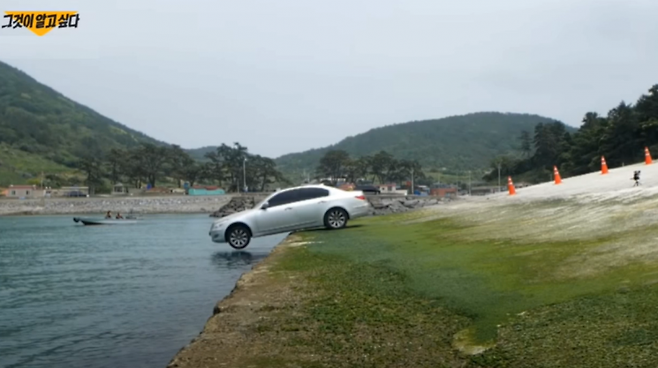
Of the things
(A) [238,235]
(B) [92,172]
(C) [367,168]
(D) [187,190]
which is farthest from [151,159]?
(A) [238,235]

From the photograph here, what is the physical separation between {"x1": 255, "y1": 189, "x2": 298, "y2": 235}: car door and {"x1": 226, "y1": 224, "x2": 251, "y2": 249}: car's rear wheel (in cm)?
48

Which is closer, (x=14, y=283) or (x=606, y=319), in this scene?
(x=606, y=319)

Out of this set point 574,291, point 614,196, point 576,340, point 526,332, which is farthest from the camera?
point 614,196

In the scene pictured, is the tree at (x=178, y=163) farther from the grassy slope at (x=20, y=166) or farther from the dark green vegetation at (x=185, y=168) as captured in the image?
the grassy slope at (x=20, y=166)

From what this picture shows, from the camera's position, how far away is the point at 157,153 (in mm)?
134750

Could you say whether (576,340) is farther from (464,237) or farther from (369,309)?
(464,237)

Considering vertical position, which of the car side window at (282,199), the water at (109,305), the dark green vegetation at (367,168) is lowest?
the water at (109,305)

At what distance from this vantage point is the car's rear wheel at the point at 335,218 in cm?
1792

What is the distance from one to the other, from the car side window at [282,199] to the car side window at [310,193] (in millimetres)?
195

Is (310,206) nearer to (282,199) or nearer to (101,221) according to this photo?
(282,199)

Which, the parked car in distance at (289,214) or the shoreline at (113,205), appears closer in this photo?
the parked car in distance at (289,214)

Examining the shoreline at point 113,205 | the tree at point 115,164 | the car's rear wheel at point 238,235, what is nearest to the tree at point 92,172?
the tree at point 115,164

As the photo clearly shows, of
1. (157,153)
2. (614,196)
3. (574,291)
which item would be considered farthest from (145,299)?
(157,153)

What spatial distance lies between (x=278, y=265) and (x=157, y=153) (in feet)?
424
